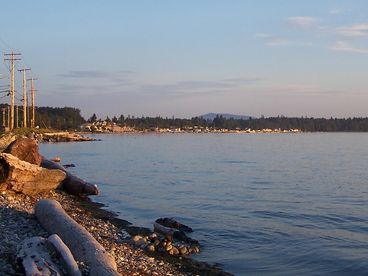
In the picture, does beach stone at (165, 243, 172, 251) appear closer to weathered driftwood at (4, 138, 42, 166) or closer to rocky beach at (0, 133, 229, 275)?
rocky beach at (0, 133, 229, 275)

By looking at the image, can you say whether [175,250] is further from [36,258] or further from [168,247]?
[36,258]

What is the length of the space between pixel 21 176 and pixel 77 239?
28.3 feet

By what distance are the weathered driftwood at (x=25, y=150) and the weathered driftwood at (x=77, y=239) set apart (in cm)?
791

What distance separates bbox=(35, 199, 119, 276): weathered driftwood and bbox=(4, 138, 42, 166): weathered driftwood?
791 centimetres

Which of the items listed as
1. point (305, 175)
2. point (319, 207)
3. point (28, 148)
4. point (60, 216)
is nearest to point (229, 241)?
point (60, 216)

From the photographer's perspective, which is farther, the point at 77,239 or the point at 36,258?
the point at 77,239

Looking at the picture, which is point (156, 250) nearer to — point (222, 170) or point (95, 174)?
point (95, 174)

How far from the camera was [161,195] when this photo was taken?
1270 inches

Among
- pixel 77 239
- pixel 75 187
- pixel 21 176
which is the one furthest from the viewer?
pixel 75 187

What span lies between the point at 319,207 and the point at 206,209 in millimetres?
5699

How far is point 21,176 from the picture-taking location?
2102 cm

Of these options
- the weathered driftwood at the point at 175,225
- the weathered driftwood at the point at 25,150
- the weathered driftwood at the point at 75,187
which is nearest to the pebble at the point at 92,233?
the weathered driftwood at the point at 175,225

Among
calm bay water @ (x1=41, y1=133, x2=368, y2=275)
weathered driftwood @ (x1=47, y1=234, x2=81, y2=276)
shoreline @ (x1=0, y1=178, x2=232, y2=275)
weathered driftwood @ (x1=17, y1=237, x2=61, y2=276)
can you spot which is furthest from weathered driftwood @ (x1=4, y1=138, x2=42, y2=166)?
weathered driftwood @ (x1=17, y1=237, x2=61, y2=276)

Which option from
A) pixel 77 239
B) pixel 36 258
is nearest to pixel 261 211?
pixel 77 239
